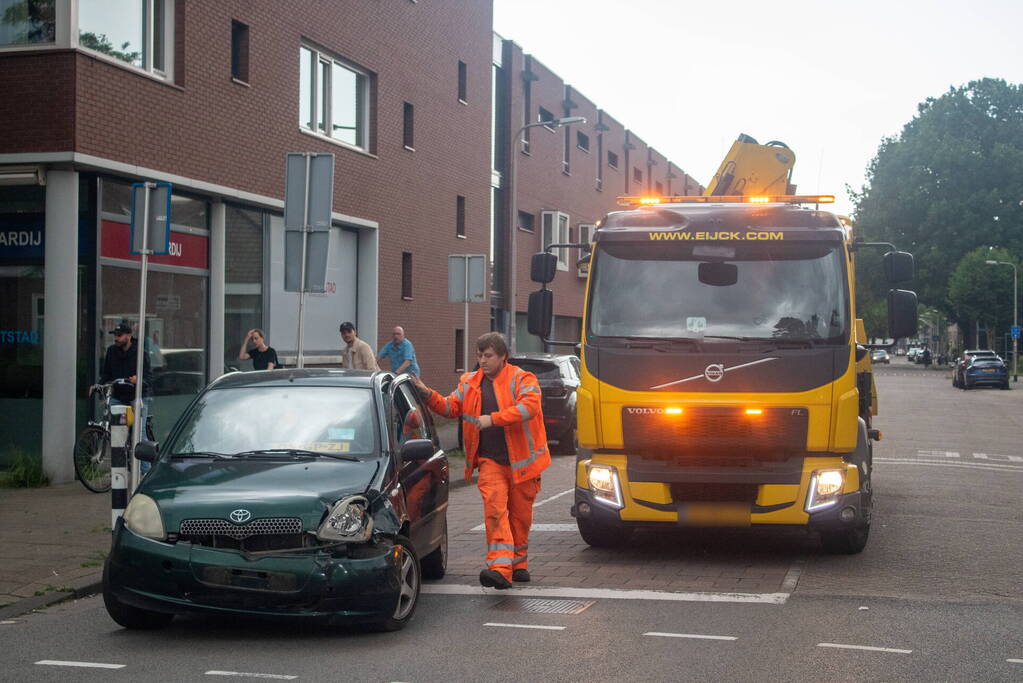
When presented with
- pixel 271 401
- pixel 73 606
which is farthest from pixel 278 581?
pixel 73 606

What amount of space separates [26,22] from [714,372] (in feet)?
32.1

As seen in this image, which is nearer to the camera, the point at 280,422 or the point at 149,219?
the point at 280,422

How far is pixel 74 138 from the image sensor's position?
47.6 ft

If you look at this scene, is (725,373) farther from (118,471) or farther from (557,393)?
(557,393)

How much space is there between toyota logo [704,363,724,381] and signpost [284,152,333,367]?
4.58 m

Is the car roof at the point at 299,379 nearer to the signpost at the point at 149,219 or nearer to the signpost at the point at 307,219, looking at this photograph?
the signpost at the point at 149,219

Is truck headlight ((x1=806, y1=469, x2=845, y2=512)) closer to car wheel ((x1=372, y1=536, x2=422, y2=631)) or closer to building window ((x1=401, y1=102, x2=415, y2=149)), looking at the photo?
car wheel ((x1=372, y1=536, x2=422, y2=631))

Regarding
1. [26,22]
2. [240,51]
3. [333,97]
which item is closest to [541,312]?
[26,22]

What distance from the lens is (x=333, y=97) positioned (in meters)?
22.3

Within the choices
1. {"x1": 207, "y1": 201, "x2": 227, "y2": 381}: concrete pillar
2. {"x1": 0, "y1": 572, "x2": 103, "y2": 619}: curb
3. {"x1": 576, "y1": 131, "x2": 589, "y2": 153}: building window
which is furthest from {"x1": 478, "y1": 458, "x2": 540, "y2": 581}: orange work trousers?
{"x1": 576, "y1": 131, "x2": 589, "y2": 153}: building window

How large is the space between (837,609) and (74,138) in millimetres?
10559

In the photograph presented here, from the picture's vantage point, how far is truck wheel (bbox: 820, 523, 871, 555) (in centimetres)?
939

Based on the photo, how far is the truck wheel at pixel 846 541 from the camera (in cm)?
939

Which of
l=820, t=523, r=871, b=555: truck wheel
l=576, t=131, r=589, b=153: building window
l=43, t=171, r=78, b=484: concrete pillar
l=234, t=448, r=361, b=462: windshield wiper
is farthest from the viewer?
l=576, t=131, r=589, b=153: building window
